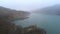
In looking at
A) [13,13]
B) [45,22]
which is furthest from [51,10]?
[13,13]

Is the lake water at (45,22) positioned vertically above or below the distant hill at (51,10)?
below

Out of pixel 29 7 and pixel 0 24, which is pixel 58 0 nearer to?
pixel 29 7

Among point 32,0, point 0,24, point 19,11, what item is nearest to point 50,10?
point 32,0

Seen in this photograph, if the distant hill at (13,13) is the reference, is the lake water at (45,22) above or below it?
below

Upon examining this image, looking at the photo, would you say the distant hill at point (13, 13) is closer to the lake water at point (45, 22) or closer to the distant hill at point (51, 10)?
the lake water at point (45, 22)

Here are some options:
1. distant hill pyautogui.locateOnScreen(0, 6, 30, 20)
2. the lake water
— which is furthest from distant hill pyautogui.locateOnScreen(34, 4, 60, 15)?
distant hill pyautogui.locateOnScreen(0, 6, 30, 20)

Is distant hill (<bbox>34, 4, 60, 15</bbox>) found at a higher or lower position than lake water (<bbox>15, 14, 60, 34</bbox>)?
higher

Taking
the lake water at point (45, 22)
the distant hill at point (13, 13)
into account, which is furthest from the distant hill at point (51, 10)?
the distant hill at point (13, 13)

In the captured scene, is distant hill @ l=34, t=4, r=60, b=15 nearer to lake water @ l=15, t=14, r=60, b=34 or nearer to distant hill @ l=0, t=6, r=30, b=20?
lake water @ l=15, t=14, r=60, b=34

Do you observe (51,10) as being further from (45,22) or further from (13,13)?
(13,13)
